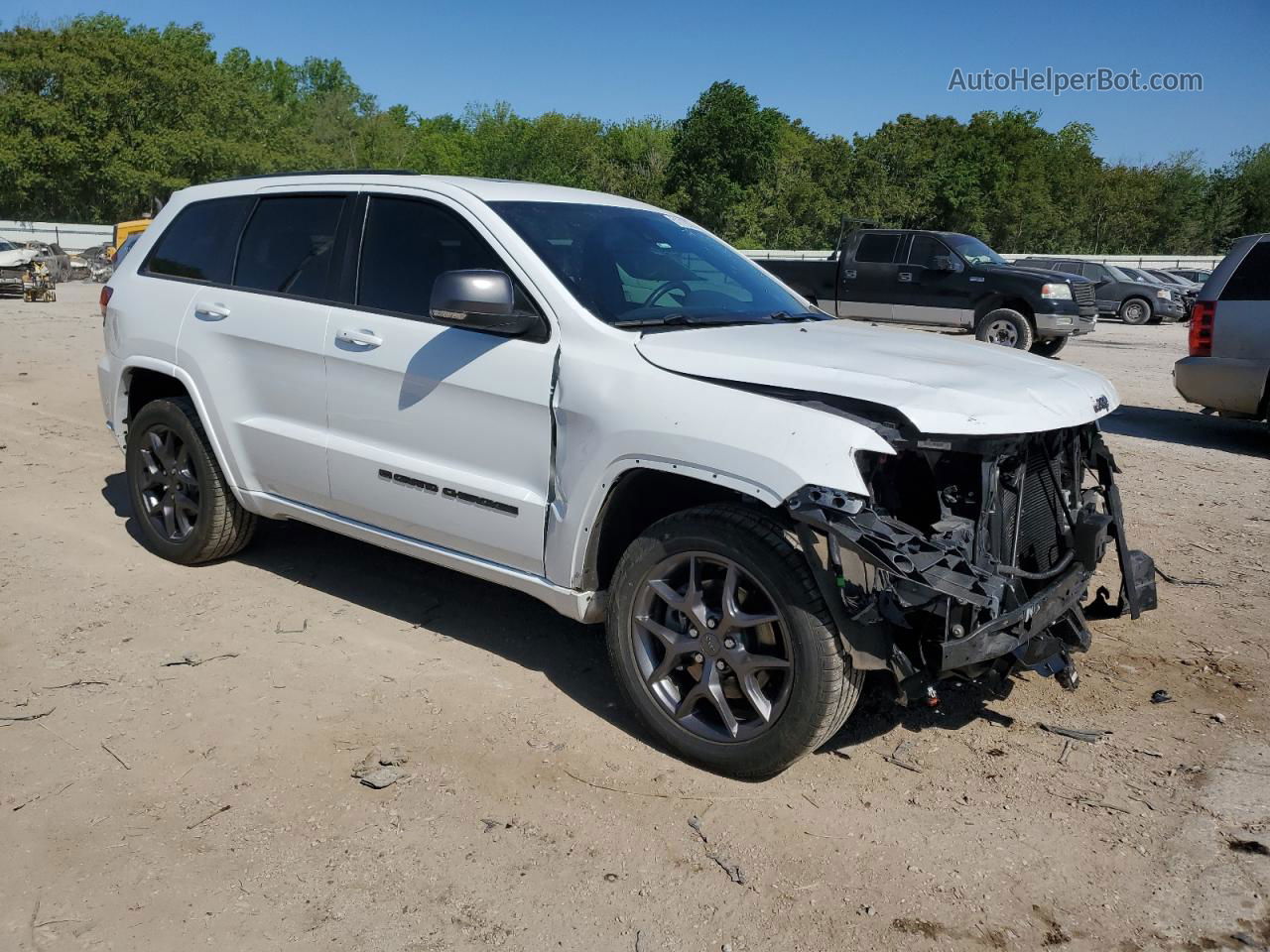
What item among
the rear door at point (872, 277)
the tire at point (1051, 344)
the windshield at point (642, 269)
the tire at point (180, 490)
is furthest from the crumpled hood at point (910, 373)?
the tire at point (1051, 344)

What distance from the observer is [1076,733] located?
394cm

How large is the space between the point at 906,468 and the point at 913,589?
20.0 inches

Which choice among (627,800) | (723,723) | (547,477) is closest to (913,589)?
(723,723)

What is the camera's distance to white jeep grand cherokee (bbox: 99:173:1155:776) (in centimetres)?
325

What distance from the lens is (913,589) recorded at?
3092 mm

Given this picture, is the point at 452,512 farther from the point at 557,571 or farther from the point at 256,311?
the point at 256,311

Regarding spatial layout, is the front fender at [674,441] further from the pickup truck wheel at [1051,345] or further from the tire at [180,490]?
the pickup truck wheel at [1051,345]

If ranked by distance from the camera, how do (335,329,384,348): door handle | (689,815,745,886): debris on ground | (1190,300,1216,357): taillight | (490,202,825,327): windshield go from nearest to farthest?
(689,815,745,886): debris on ground, (490,202,825,327): windshield, (335,329,384,348): door handle, (1190,300,1216,357): taillight

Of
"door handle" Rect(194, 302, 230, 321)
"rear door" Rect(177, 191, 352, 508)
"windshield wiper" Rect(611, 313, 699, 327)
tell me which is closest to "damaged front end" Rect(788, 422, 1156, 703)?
"windshield wiper" Rect(611, 313, 699, 327)

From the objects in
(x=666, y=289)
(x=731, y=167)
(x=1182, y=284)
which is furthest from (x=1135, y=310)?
(x=731, y=167)

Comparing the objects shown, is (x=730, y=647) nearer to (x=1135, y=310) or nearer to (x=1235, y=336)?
(x=1235, y=336)

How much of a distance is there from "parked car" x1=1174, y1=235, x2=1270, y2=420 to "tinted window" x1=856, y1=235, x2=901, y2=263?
28.6ft

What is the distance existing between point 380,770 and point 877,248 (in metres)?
16.1

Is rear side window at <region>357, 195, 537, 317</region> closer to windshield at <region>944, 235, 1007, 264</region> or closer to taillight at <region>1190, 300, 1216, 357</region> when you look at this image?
taillight at <region>1190, 300, 1216, 357</region>
